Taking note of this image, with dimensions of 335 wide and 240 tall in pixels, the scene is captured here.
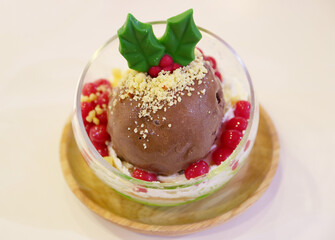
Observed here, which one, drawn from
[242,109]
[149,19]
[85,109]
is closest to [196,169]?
[242,109]

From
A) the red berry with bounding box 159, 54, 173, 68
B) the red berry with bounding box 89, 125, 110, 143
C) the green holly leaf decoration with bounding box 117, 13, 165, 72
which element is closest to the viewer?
the green holly leaf decoration with bounding box 117, 13, 165, 72

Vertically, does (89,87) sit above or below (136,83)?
above

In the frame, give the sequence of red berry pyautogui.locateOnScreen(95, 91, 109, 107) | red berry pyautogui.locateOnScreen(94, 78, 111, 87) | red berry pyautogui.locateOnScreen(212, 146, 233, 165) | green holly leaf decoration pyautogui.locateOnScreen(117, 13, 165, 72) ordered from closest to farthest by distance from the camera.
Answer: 1. green holly leaf decoration pyautogui.locateOnScreen(117, 13, 165, 72)
2. red berry pyautogui.locateOnScreen(212, 146, 233, 165)
3. red berry pyautogui.locateOnScreen(95, 91, 109, 107)
4. red berry pyautogui.locateOnScreen(94, 78, 111, 87)

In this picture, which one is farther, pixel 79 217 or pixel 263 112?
pixel 263 112

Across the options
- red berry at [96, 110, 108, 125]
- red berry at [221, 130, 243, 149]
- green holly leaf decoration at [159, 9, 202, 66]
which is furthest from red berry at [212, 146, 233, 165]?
red berry at [96, 110, 108, 125]

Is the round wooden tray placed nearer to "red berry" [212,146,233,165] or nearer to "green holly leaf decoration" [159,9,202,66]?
"red berry" [212,146,233,165]

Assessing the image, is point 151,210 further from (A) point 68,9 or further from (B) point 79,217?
(A) point 68,9

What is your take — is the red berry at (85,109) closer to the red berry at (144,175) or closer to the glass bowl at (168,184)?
the glass bowl at (168,184)

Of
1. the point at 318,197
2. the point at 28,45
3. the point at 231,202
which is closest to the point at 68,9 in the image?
the point at 28,45
